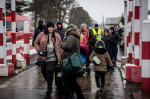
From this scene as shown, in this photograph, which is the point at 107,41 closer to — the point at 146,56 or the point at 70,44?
the point at 146,56

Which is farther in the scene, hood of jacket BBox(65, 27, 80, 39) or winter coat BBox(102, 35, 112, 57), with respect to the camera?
winter coat BBox(102, 35, 112, 57)

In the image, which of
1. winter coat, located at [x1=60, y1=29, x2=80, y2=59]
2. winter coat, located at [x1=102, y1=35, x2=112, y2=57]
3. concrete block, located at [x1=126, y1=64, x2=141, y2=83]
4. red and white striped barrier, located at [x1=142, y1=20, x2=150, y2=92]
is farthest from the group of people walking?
winter coat, located at [x1=102, y1=35, x2=112, y2=57]

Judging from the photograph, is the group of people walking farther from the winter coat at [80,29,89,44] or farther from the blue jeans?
the winter coat at [80,29,89,44]

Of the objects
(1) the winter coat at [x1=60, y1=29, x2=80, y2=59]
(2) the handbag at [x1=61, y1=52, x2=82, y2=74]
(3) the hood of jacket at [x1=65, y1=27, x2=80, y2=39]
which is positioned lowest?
(2) the handbag at [x1=61, y1=52, x2=82, y2=74]

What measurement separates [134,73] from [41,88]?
8.15 feet

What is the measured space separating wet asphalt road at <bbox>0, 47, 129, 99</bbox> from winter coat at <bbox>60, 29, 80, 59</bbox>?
4.42 feet

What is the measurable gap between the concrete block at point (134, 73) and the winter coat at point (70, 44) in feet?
8.43

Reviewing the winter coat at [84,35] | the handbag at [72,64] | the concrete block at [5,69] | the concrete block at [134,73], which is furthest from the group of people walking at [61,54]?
the winter coat at [84,35]

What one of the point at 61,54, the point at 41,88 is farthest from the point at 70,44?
the point at 41,88

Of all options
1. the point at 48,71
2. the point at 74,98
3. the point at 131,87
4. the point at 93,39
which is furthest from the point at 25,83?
the point at 93,39

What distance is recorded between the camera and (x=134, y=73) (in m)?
8.23

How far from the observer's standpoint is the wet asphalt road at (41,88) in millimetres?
7031

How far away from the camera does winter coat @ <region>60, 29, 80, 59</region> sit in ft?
19.7

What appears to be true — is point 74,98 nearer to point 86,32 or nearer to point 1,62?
point 1,62
